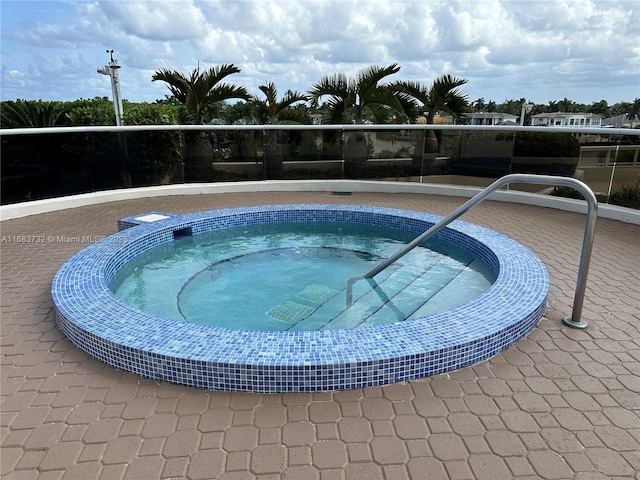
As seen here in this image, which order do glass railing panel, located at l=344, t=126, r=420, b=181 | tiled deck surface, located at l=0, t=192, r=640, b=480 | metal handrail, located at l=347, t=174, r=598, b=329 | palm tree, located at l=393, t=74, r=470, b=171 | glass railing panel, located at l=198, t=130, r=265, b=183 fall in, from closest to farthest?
tiled deck surface, located at l=0, t=192, r=640, b=480 < metal handrail, located at l=347, t=174, r=598, b=329 < glass railing panel, located at l=198, t=130, r=265, b=183 < glass railing panel, located at l=344, t=126, r=420, b=181 < palm tree, located at l=393, t=74, r=470, b=171

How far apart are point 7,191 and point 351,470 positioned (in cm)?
811

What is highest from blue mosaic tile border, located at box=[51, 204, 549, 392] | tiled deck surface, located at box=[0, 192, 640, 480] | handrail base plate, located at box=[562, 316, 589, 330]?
blue mosaic tile border, located at box=[51, 204, 549, 392]

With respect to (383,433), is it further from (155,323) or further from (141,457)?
(155,323)

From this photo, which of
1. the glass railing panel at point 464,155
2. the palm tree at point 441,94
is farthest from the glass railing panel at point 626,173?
the palm tree at point 441,94

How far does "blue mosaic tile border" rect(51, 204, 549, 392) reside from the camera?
2.84 metres

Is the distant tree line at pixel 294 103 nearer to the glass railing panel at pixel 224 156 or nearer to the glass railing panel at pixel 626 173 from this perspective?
the glass railing panel at pixel 224 156

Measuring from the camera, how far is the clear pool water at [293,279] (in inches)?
173

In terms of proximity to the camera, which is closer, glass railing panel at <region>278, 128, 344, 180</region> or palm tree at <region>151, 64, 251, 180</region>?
glass railing panel at <region>278, 128, 344, 180</region>

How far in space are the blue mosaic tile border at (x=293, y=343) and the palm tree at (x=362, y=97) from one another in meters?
9.24

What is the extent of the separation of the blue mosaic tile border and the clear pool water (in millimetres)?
769

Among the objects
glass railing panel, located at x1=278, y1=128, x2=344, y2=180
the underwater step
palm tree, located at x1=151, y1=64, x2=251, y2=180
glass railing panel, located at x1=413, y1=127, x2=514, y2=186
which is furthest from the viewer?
palm tree, located at x1=151, y1=64, x2=251, y2=180

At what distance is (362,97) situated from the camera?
12.5m

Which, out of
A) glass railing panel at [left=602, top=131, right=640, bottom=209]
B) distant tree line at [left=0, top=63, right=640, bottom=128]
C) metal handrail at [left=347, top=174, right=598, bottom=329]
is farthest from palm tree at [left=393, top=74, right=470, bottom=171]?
metal handrail at [left=347, top=174, right=598, bottom=329]

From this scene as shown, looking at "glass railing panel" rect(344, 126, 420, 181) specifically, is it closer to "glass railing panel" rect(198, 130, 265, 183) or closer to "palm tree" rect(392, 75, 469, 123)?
"glass railing panel" rect(198, 130, 265, 183)
